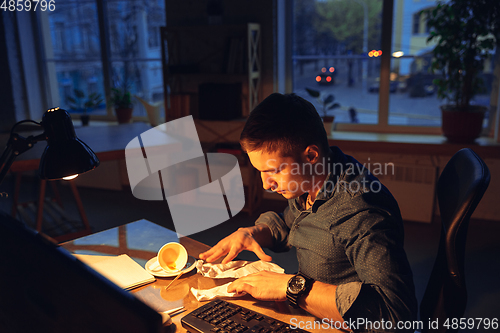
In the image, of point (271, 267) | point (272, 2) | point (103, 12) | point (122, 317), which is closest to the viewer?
point (122, 317)

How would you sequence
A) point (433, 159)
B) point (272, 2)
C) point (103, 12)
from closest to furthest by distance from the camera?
point (433, 159)
point (272, 2)
point (103, 12)

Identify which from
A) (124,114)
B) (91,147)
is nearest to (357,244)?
(91,147)

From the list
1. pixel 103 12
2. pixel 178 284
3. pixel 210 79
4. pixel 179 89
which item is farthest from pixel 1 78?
pixel 178 284

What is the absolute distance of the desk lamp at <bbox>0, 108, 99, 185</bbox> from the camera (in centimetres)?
90

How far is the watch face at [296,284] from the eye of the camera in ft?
2.93

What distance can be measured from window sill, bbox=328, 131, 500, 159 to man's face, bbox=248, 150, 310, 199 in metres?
2.31

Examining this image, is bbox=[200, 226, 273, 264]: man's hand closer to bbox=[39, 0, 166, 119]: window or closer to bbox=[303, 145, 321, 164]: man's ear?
bbox=[303, 145, 321, 164]: man's ear

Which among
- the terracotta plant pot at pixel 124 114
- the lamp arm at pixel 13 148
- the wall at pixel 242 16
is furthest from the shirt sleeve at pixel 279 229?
the terracotta plant pot at pixel 124 114

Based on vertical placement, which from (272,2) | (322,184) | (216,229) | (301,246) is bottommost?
(216,229)

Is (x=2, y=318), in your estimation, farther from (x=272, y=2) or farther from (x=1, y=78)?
(x=1, y=78)

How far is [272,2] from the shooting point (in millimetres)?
3512

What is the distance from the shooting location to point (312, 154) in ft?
3.40

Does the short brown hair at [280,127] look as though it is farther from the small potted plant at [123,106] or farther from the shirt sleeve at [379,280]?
the small potted plant at [123,106]

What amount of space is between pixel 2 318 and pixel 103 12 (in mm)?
4679
